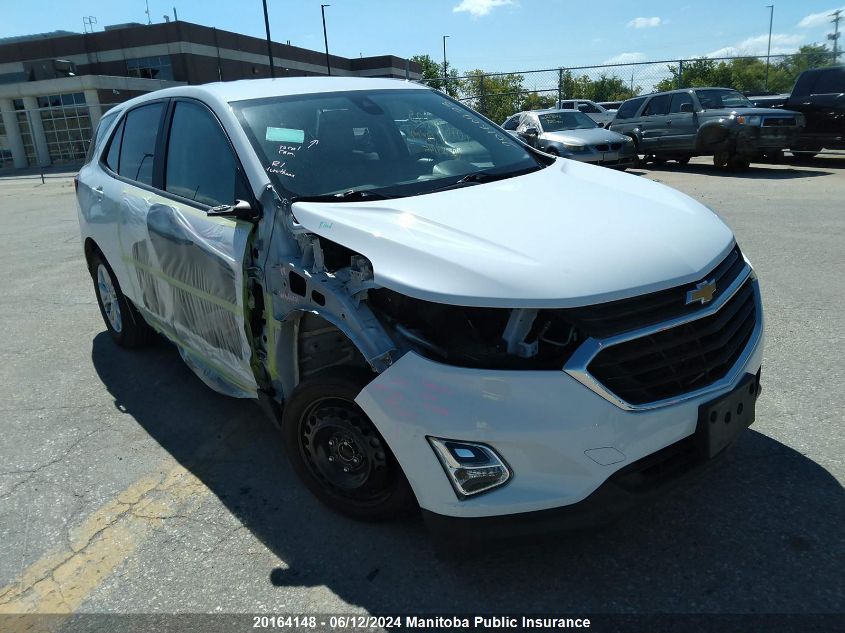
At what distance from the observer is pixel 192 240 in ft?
10.9

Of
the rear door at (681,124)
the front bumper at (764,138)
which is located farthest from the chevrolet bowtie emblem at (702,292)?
the rear door at (681,124)

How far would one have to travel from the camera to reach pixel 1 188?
23422 mm

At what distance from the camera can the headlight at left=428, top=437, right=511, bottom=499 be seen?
85.3 inches

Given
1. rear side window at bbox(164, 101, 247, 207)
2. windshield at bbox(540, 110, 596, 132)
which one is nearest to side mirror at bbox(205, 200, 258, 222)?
rear side window at bbox(164, 101, 247, 207)

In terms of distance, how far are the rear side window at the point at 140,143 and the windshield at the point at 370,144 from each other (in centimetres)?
100

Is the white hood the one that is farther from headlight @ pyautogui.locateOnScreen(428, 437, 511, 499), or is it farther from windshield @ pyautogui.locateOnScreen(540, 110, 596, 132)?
windshield @ pyautogui.locateOnScreen(540, 110, 596, 132)

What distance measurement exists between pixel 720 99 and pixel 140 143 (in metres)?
14.3

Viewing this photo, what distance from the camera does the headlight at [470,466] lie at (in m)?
2.17

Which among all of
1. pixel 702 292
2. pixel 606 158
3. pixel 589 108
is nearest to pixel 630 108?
pixel 606 158

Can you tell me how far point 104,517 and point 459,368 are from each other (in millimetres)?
1974

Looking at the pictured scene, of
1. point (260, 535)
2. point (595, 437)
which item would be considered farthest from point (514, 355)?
point (260, 535)

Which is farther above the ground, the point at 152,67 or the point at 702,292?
the point at 152,67

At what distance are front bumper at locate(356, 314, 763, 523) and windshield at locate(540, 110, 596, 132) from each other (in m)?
13.9

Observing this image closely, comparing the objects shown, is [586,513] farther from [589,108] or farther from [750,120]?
[589,108]
